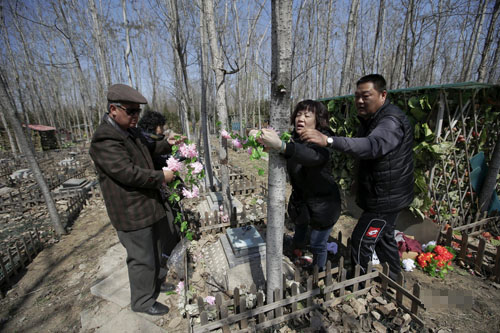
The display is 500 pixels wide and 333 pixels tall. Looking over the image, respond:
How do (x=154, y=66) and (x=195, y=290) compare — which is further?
(x=154, y=66)

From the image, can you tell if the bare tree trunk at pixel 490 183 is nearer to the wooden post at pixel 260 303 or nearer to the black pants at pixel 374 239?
the black pants at pixel 374 239

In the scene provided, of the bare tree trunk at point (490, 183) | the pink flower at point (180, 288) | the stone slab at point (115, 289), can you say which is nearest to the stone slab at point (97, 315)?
the stone slab at point (115, 289)

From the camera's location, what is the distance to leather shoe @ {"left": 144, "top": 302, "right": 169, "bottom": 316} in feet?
7.90

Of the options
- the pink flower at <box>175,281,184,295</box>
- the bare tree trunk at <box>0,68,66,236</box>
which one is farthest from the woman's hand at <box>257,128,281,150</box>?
the bare tree trunk at <box>0,68,66,236</box>

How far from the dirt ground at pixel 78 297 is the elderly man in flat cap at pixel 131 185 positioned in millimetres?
999

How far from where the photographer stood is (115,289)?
9.45 ft

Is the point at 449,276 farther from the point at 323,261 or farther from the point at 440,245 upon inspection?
the point at 323,261

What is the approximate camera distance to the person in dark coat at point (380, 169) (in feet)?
6.57

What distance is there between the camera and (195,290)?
2.78 meters

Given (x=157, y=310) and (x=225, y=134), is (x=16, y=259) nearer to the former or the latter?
(x=157, y=310)

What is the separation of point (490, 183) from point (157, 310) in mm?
5507

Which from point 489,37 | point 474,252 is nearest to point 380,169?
point 474,252

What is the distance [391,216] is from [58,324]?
13.0ft

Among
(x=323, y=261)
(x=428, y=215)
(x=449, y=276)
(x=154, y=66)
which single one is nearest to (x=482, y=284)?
(x=449, y=276)
